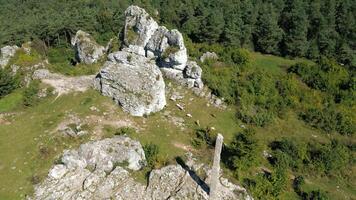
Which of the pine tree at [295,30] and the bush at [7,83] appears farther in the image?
the pine tree at [295,30]

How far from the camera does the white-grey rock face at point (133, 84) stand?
40.0 meters

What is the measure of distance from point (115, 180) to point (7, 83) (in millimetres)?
20774

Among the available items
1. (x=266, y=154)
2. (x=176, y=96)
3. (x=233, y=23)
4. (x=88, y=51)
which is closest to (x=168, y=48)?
(x=176, y=96)

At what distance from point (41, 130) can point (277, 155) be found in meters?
23.1

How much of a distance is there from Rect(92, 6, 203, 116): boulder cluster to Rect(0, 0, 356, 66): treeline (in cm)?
1350

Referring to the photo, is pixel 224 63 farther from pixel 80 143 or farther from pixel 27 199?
pixel 27 199

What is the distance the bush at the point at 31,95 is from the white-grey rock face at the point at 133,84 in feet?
22.4

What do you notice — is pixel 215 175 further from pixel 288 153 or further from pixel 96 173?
pixel 288 153

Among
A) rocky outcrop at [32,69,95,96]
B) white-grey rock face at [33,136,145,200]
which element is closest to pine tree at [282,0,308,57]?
rocky outcrop at [32,69,95,96]

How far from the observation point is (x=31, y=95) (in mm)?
42531

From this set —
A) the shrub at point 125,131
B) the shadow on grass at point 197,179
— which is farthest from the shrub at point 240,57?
the shadow on grass at point 197,179

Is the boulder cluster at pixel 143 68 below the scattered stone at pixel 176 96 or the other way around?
the other way around

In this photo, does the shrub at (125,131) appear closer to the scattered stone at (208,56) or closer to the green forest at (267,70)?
the green forest at (267,70)

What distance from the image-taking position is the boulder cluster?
40.2 metres
